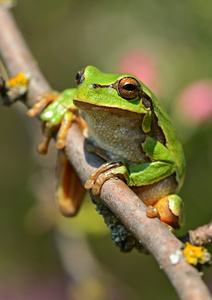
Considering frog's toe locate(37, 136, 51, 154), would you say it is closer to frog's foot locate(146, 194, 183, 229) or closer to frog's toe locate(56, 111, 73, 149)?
frog's toe locate(56, 111, 73, 149)

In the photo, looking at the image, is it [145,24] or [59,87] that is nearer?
[145,24]

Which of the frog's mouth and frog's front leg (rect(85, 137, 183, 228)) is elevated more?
the frog's mouth

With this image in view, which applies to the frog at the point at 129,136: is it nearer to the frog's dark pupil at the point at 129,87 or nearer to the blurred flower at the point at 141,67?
the frog's dark pupil at the point at 129,87

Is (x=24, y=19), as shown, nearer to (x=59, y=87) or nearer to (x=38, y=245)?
(x=59, y=87)

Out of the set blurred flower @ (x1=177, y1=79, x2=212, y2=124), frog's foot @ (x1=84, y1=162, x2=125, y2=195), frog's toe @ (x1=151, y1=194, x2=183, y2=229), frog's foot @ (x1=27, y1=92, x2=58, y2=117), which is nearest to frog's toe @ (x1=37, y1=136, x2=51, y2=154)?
frog's foot @ (x1=27, y1=92, x2=58, y2=117)

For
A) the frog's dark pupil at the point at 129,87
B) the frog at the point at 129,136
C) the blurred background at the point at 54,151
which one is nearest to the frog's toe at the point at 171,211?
the frog at the point at 129,136

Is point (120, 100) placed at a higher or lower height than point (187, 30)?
higher

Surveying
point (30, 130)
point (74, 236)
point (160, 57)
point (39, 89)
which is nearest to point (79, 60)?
point (160, 57)
